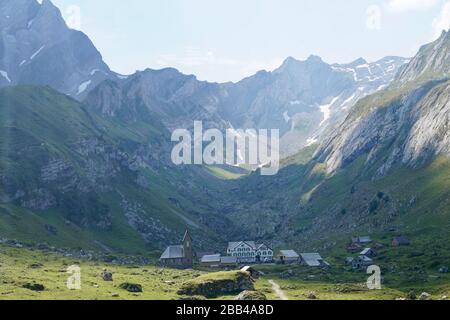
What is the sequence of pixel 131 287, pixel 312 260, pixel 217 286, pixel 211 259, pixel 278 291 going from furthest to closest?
pixel 211 259
pixel 312 260
pixel 278 291
pixel 217 286
pixel 131 287

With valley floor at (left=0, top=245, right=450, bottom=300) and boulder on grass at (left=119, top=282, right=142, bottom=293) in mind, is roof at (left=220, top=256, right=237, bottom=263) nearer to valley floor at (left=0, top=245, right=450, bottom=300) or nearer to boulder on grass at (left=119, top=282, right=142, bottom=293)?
valley floor at (left=0, top=245, right=450, bottom=300)

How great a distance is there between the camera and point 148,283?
109 metres

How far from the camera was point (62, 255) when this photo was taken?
5950 inches

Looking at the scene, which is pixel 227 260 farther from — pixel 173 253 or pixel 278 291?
pixel 278 291

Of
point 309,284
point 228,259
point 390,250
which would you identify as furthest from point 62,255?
point 390,250

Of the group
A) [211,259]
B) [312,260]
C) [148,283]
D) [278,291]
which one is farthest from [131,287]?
[312,260]

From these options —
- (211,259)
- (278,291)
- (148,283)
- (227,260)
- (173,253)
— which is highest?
(173,253)

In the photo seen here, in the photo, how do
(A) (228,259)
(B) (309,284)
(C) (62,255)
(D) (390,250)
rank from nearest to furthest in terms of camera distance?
(B) (309,284), (C) (62,255), (D) (390,250), (A) (228,259)

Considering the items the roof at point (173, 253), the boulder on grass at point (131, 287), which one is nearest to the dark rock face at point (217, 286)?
the boulder on grass at point (131, 287)

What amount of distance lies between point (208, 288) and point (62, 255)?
6580 centimetres

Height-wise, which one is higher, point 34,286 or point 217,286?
point 34,286

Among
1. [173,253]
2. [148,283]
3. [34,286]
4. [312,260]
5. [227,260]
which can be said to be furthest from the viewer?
[227,260]

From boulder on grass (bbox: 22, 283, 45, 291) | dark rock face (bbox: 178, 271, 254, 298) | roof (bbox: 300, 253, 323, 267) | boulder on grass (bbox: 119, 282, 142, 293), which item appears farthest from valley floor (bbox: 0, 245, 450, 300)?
roof (bbox: 300, 253, 323, 267)
